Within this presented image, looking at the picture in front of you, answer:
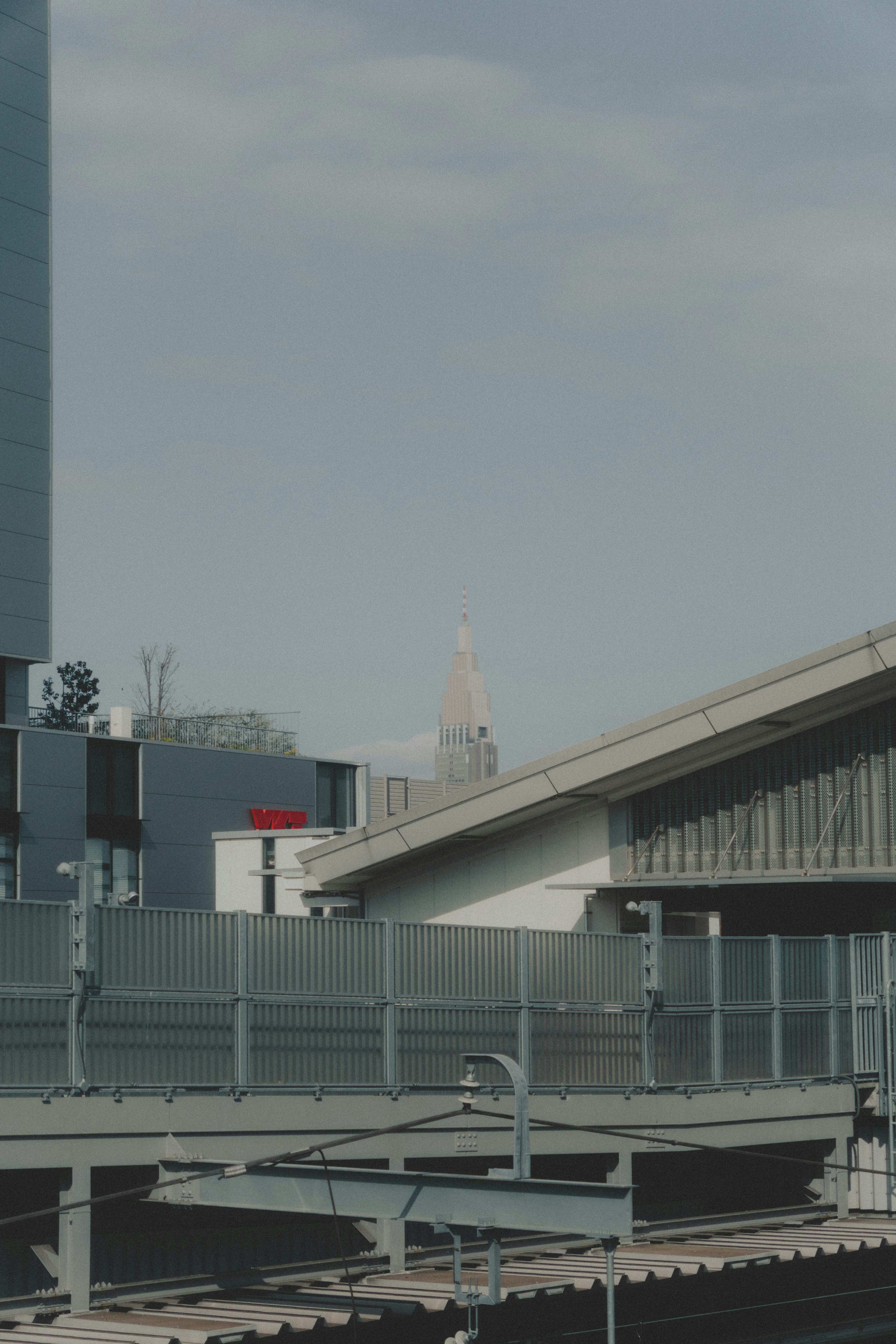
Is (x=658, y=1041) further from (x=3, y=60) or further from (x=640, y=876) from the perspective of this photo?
(x=3, y=60)

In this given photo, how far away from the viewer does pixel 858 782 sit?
1053 inches

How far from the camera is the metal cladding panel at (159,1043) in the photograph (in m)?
17.6

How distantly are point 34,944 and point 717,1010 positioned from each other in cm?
968

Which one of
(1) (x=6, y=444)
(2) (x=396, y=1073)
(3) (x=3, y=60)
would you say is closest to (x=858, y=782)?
(2) (x=396, y=1073)

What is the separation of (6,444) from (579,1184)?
54507 millimetres

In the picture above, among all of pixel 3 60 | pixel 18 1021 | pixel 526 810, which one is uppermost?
pixel 3 60

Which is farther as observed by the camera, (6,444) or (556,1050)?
(6,444)

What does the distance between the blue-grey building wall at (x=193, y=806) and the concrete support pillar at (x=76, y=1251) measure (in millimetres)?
47974

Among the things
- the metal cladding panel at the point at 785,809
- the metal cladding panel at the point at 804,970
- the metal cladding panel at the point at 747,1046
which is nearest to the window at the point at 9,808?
the metal cladding panel at the point at 785,809

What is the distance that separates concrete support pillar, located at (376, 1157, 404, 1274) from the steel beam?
2.59m

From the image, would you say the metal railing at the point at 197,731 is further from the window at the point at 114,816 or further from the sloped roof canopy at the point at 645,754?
the sloped roof canopy at the point at 645,754

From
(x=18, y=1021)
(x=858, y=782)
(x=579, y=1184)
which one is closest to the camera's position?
(x=579, y=1184)

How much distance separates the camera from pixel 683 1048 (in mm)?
22578

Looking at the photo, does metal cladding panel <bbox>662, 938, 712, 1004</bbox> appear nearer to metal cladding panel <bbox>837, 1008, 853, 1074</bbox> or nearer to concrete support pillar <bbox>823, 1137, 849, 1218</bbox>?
metal cladding panel <bbox>837, 1008, 853, 1074</bbox>
